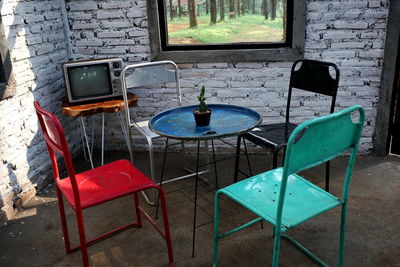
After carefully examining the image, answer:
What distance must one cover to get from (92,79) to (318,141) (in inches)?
84.1

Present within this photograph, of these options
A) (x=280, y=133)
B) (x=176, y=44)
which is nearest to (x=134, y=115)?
(x=176, y=44)

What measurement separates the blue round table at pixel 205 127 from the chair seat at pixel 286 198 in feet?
1.02

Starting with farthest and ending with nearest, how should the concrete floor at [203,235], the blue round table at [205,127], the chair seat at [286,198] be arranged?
the concrete floor at [203,235] < the blue round table at [205,127] < the chair seat at [286,198]

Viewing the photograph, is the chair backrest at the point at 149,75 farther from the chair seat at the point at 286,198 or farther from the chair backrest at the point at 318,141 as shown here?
the chair backrest at the point at 318,141

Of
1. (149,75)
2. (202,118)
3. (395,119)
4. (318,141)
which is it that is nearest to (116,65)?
(149,75)

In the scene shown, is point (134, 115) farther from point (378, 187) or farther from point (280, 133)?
point (378, 187)

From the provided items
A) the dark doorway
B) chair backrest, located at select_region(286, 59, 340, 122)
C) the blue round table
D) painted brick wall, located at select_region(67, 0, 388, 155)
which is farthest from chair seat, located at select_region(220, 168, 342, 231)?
the dark doorway

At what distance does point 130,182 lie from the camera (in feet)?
7.12

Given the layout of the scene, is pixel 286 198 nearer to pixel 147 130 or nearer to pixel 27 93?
pixel 147 130

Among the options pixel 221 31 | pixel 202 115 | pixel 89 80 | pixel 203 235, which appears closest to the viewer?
pixel 202 115

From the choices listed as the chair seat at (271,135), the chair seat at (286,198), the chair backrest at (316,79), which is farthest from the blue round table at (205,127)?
the chair backrest at (316,79)

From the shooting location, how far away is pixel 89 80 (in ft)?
10.6

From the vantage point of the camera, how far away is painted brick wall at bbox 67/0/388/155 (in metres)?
3.30

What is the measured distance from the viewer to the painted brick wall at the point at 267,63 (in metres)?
3.30
